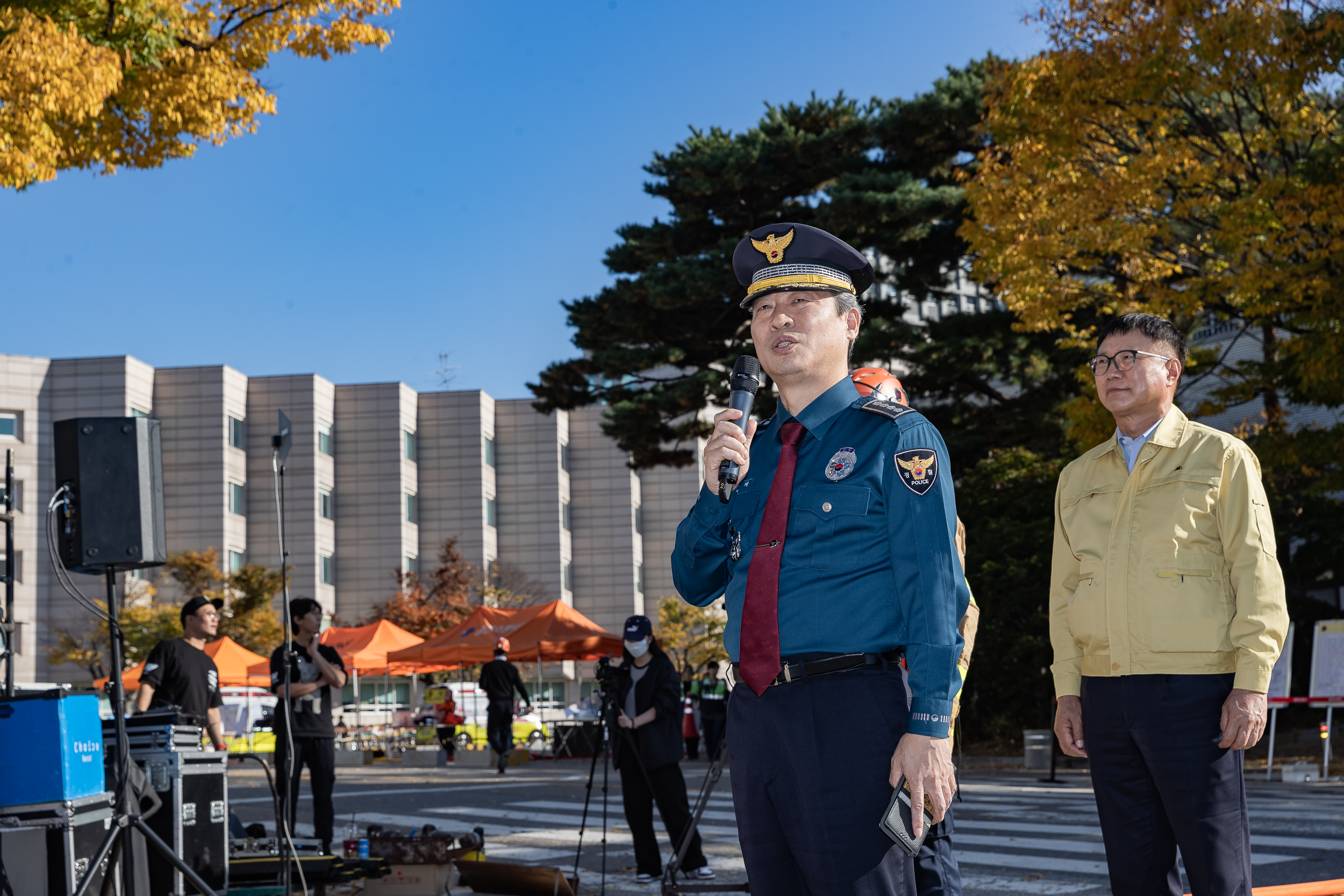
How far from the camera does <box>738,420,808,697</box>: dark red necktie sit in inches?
107

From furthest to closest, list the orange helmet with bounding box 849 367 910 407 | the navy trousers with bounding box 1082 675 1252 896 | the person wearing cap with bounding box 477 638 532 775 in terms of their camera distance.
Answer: the person wearing cap with bounding box 477 638 532 775
the orange helmet with bounding box 849 367 910 407
the navy trousers with bounding box 1082 675 1252 896

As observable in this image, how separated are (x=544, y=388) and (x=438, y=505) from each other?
4920 centimetres

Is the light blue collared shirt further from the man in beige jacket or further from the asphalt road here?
the asphalt road

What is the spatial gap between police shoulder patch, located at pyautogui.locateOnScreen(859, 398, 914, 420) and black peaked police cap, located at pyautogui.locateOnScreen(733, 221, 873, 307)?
0.95 feet

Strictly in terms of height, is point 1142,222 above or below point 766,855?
above

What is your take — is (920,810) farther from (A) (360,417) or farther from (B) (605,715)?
(A) (360,417)

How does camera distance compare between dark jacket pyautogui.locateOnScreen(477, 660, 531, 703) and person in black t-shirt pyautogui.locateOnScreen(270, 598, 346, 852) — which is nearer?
person in black t-shirt pyautogui.locateOnScreen(270, 598, 346, 852)

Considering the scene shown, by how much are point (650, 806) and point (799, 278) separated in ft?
21.2

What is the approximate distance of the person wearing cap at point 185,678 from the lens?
9.07 metres

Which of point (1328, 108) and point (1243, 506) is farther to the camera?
point (1328, 108)

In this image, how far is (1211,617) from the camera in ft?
12.2

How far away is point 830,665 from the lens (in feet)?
8.68

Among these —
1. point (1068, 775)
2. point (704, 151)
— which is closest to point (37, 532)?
point (704, 151)

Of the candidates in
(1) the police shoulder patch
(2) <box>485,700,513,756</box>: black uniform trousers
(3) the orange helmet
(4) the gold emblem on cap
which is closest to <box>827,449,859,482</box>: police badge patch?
(1) the police shoulder patch
